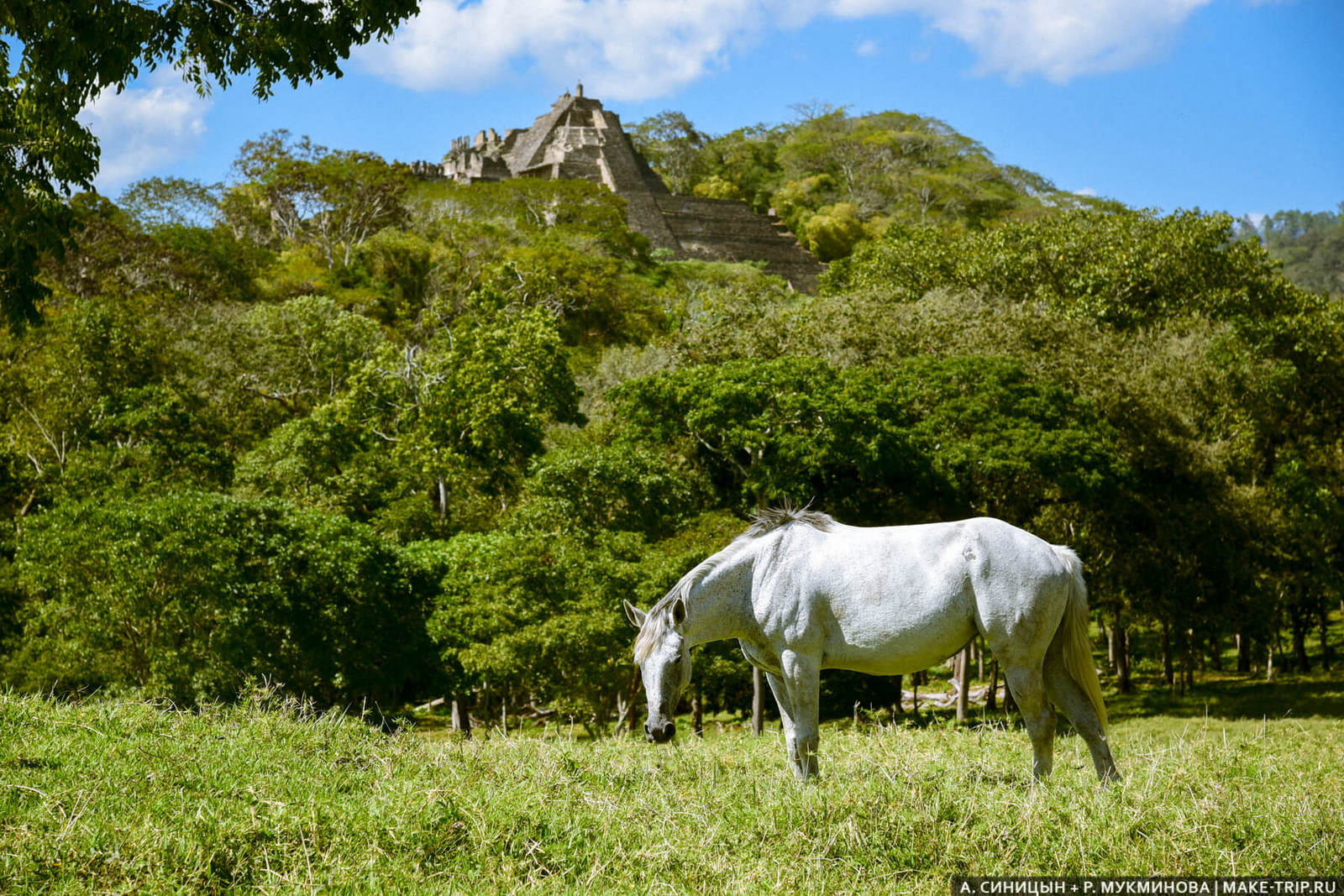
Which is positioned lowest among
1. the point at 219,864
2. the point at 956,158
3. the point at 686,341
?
the point at 219,864

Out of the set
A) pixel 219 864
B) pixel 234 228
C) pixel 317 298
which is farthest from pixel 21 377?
pixel 234 228

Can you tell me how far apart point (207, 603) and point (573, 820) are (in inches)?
608

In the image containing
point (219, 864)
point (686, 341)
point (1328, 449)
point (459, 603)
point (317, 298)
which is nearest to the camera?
point (219, 864)

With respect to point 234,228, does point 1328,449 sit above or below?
below

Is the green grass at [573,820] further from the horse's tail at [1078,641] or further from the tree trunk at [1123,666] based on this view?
the tree trunk at [1123,666]

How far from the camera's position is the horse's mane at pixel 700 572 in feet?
23.7

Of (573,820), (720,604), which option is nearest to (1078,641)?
(720,604)

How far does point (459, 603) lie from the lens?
20594mm

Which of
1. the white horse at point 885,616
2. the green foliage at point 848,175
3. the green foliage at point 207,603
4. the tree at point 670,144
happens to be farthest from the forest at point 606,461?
the tree at point 670,144

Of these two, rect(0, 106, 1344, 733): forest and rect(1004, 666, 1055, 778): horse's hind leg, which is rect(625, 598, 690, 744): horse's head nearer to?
rect(1004, 666, 1055, 778): horse's hind leg

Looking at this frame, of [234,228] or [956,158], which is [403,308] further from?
[956,158]

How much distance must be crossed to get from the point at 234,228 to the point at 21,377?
3639 cm

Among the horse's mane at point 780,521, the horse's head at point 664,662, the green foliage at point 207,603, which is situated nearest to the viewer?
the horse's head at point 664,662

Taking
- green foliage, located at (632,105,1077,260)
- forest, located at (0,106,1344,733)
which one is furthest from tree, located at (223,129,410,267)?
green foliage, located at (632,105,1077,260)
